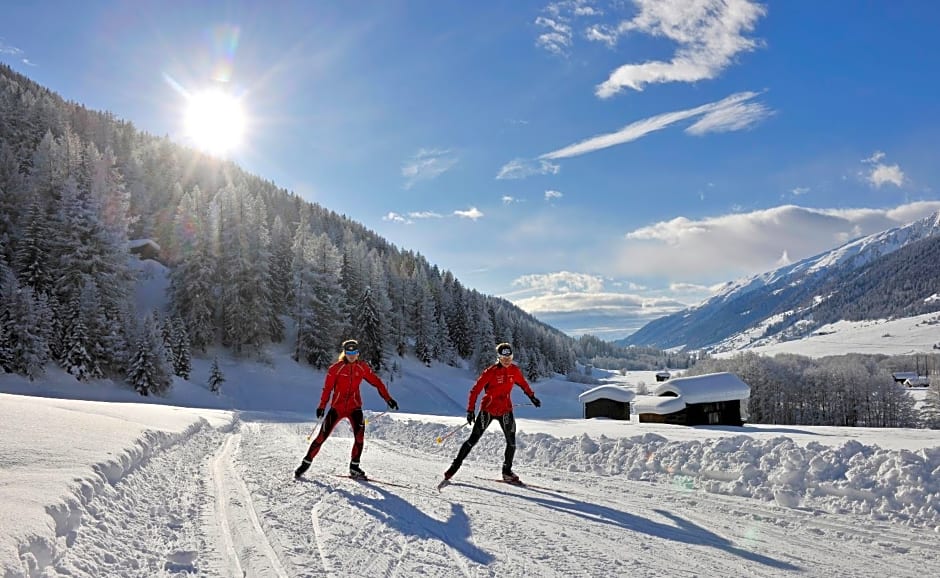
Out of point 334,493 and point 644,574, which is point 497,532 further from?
point 334,493

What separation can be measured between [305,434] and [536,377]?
63715mm

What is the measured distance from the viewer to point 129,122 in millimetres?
100250

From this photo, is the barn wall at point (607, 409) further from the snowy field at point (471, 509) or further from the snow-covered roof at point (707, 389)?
the snowy field at point (471, 509)

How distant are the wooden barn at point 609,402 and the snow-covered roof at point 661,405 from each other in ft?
25.6

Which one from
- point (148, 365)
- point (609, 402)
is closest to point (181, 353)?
point (148, 365)

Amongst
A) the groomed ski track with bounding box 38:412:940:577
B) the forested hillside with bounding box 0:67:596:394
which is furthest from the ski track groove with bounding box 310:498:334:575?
the forested hillside with bounding box 0:67:596:394

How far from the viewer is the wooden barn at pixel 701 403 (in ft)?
101

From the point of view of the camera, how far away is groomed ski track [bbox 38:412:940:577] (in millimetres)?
5184

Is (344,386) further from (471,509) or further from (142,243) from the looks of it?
(142,243)

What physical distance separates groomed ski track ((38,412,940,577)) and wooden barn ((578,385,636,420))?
3322cm

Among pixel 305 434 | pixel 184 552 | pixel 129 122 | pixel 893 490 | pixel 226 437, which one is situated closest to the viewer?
pixel 184 552

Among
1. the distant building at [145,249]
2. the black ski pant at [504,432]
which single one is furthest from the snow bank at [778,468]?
the distant building at [145,249]

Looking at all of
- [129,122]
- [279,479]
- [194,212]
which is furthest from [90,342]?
[129,122]

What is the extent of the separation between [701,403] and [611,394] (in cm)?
1145
